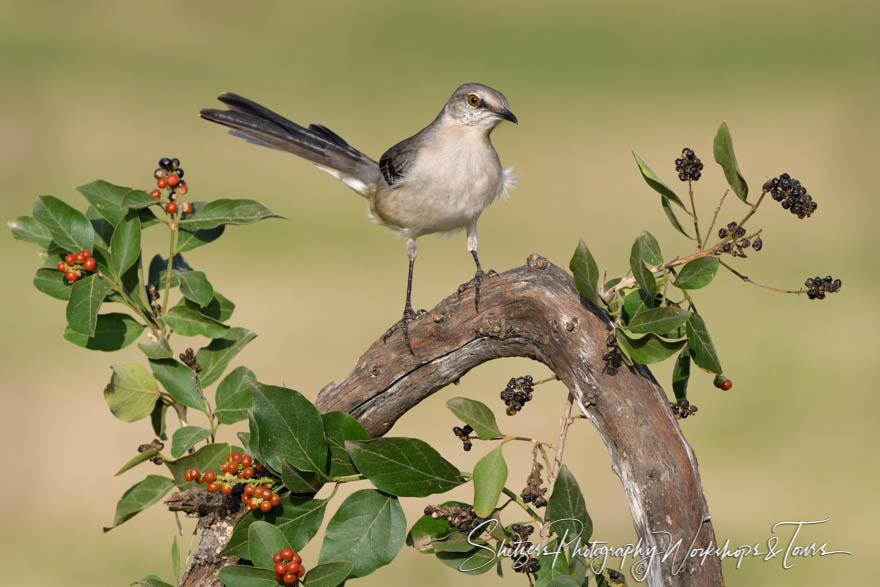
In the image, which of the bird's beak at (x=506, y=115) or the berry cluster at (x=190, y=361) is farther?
the bird's beak at (x=506, y=115)

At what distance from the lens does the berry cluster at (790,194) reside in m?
1.43

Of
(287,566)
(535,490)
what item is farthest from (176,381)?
(535,490)

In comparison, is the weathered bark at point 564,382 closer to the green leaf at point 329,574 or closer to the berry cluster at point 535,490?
the berry cluster at point 535,490

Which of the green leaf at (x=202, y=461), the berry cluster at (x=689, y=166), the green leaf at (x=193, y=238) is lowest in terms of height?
the green leaf at (x=202, y=461)

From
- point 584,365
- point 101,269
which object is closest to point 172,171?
point 101,269

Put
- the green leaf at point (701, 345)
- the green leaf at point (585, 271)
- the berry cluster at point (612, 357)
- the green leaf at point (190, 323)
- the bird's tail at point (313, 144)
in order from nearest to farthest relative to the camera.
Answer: the green leaf at point (585, 271) < the berry cluster at point (612, 357) < the green leaf at point (701, 345) < the green leaf at point (190, 323) < the bird's tail at point (313, 144)

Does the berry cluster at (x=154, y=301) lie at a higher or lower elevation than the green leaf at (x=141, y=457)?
higher

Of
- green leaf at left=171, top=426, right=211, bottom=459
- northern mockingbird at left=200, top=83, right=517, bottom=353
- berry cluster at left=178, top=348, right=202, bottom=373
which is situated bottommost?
green leaf at left=171, top=426, right=211, bottom=459

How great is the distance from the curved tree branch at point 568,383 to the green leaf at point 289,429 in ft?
0.92

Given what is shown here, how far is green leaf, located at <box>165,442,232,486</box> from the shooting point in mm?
1687

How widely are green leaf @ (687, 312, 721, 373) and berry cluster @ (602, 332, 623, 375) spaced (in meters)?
0.20

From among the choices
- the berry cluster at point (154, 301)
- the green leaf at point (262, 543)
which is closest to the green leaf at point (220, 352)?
the berry cluster at point (154, 301)

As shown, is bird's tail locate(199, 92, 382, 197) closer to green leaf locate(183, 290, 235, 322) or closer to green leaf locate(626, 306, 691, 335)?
green leaf locate(183, 290, 235, 322)

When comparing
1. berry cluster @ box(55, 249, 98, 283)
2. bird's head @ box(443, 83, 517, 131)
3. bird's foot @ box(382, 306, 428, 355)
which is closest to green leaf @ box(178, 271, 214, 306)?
berry cluster @ box(55, 249, 98, 283)
